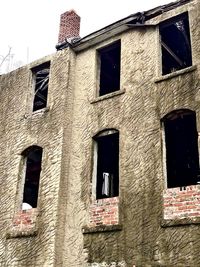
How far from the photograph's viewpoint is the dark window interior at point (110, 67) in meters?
12.1

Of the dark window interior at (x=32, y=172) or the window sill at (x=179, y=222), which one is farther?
the dark window interior at (x=32, y=172)

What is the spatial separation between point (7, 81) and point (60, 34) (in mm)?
2578

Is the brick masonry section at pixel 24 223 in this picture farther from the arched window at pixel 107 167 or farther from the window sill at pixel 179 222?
the window sill at pixel 179 222

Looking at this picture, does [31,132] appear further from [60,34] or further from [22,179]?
[60,34]

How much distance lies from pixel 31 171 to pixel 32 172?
0.24 meters

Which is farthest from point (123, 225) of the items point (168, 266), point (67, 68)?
point (67, 68)

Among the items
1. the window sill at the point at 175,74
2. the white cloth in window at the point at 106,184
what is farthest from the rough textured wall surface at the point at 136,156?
the white cloth in window at the point at 106,184

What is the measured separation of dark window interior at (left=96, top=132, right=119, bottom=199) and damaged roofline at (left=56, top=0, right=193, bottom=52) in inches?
123

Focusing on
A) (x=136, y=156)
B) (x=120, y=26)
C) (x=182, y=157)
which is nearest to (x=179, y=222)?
(x=136, y=156)

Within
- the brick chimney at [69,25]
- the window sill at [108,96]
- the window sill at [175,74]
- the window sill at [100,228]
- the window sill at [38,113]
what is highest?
the brick chimney at [69,25]

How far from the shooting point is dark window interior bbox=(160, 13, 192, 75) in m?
10.7

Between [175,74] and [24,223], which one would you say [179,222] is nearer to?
[175,74]

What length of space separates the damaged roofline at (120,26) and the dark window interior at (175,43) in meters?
0.40

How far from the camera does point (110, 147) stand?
12672mm
